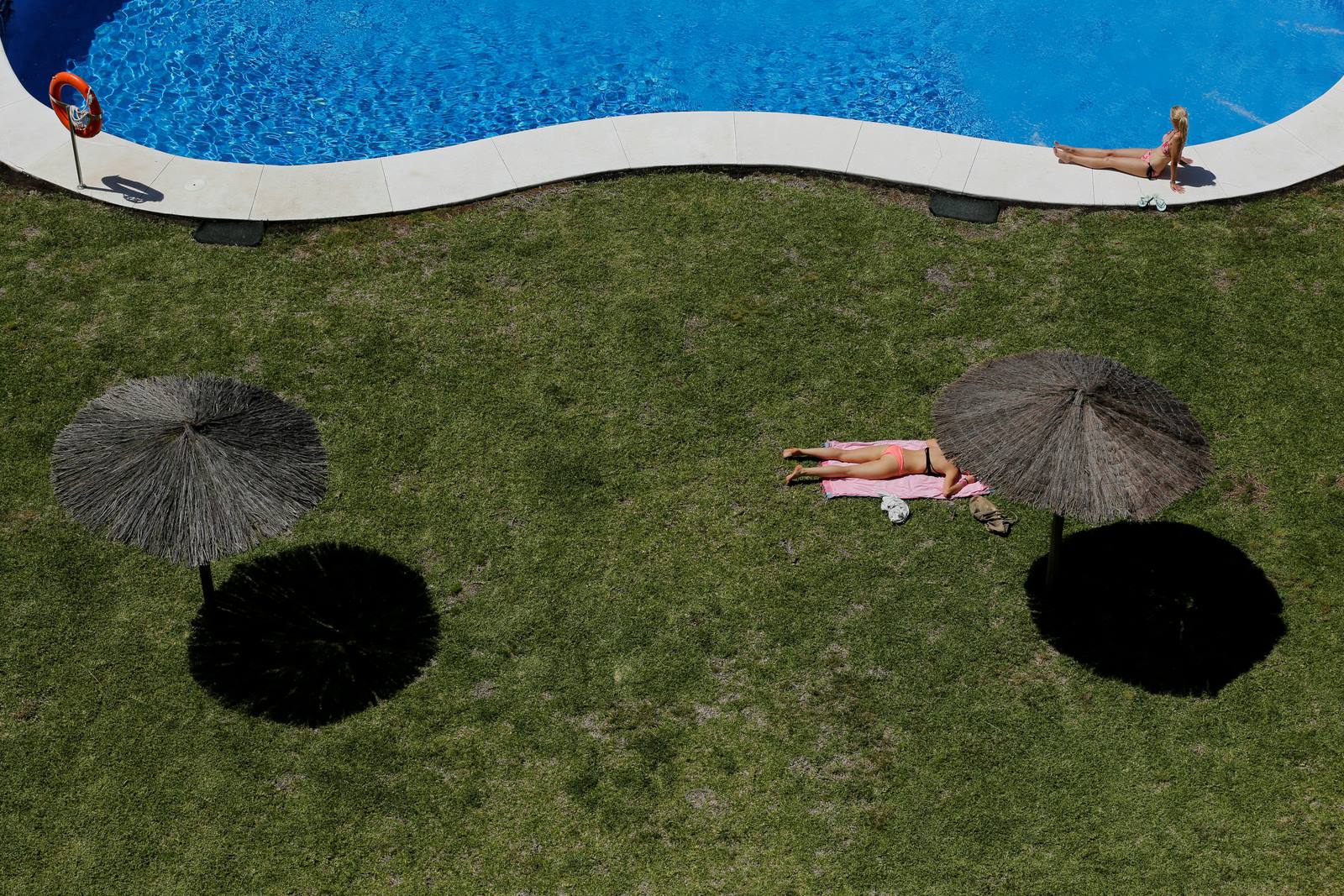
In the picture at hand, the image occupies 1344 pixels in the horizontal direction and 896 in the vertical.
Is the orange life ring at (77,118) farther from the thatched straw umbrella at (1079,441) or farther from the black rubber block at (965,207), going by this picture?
the thatched straw umbrella at (1079,441)

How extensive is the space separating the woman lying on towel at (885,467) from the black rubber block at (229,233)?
22.5 feet

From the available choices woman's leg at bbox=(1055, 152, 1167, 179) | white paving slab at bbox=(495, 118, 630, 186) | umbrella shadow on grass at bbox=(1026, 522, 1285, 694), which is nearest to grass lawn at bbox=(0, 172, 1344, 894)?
umbrella shadow on grass at bbox=(1026, 522, 1285, 694)

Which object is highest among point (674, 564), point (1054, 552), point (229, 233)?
point (229, 233)

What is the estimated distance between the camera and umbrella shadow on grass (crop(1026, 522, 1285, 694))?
10.8 metres

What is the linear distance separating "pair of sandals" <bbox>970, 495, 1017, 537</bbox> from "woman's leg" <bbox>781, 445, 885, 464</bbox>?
1071mm

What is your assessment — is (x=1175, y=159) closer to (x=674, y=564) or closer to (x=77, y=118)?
(x=674, y=564)

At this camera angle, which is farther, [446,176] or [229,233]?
[446,176]

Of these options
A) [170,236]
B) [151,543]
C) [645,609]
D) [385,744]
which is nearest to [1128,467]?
[645,609]

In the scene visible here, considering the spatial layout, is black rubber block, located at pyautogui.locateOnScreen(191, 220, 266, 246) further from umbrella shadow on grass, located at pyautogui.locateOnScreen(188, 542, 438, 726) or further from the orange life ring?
umbrella shadow on grass, located at pyautogui.locateOnScreen(188, 542, 438, 726)

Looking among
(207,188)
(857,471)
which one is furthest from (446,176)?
(857,471)

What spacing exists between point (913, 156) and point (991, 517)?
573 cm

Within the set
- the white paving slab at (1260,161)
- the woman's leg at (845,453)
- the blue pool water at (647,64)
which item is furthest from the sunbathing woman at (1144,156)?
the woman's leg at (845,453)

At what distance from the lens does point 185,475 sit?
31.1ft

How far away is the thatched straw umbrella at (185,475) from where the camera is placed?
9.44 m
